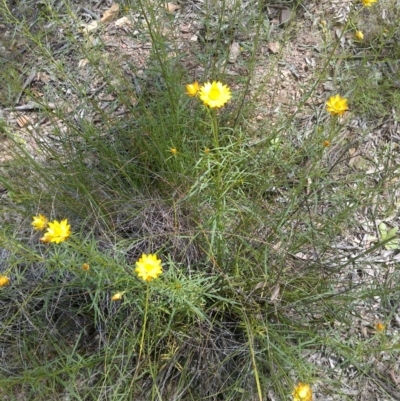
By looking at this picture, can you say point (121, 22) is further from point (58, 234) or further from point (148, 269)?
point (148, 269)

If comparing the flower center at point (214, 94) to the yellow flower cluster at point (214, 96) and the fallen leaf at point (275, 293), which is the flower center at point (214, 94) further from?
the fallen leaf at point (275, 293)

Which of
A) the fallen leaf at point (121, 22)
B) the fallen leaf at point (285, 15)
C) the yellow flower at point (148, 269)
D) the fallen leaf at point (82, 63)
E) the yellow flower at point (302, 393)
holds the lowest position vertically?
the yellow flower at point (302, 393)

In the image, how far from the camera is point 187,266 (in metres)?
1.77

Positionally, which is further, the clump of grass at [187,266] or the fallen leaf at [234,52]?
the fallen leaf at [234,52]

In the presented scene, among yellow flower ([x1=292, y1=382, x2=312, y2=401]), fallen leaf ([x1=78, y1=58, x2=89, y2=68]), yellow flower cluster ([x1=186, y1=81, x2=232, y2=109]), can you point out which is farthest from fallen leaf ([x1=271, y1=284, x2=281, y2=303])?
fallen leaf ([x1=78, y1=58, x2=89, y2=68])

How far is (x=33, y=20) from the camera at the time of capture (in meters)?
2.82

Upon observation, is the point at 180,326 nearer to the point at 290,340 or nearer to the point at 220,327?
the point at 220,327

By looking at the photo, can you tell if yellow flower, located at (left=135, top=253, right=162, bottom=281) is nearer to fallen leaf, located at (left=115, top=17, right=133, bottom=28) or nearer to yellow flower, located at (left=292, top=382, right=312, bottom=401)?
yellow flower, located at (left=292, top=382, right=312, bottom=401)

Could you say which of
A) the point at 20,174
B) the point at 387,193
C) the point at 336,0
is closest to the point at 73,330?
the point at 20,174

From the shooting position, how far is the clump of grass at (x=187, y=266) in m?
1.54

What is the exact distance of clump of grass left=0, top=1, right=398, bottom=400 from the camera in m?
1.54

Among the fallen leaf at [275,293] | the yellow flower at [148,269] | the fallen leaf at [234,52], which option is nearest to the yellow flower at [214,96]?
the yellow flower at [148,269]

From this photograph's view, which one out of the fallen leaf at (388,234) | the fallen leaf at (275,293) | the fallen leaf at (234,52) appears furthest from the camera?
the fallen leaf at (234,52)

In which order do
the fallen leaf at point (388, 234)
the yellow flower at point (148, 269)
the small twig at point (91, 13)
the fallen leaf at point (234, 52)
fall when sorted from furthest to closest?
the small twig at point (91, 13) < the fallen leaf at point (234, 52) < the fallen leaf at point (388, 234) < the yellow flower at point (148, 269)
